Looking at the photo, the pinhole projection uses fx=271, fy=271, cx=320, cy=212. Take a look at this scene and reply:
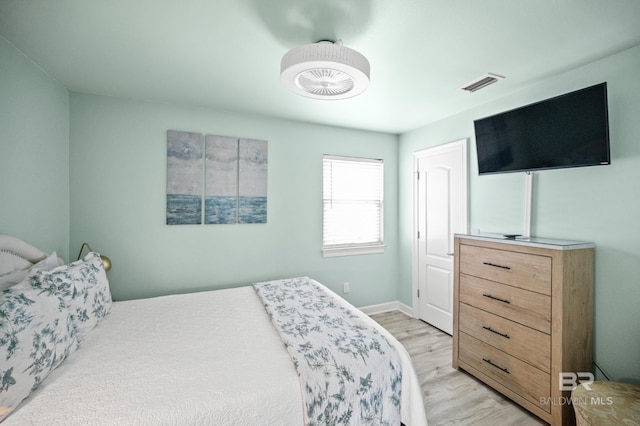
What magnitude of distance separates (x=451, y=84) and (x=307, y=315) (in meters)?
2.20

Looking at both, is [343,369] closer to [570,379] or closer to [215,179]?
[570,379]

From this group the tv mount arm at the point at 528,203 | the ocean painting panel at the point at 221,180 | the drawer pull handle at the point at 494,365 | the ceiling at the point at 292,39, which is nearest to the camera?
the ceiling at the point at 292,39

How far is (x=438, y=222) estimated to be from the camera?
3244 mm

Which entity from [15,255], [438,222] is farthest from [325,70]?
[438,222]

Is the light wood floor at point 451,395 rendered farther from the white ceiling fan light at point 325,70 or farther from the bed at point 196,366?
the white ceiling fan light at point 325,70

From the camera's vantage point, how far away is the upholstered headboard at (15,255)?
1572 mm

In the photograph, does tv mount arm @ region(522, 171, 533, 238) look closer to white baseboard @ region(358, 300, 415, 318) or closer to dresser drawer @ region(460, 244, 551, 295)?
dresser drawer @ region(460, 244, 551, 295)

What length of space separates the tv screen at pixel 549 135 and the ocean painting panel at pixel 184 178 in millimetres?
2744

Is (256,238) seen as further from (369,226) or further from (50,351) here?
(50,351)

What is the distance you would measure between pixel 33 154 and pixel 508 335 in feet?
12.4

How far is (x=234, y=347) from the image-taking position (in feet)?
5.11

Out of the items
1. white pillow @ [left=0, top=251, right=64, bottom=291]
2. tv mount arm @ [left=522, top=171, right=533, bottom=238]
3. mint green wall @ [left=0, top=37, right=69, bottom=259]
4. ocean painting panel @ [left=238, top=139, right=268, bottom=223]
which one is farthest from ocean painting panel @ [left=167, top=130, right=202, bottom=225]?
tv mount arm @ [left=522, top=171, right=533, bottom=238]

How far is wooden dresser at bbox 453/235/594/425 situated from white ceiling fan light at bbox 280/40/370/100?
1.64 meters

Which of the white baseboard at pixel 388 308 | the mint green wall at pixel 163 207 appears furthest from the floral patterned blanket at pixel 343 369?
the white baseboard at pixel 388 308
